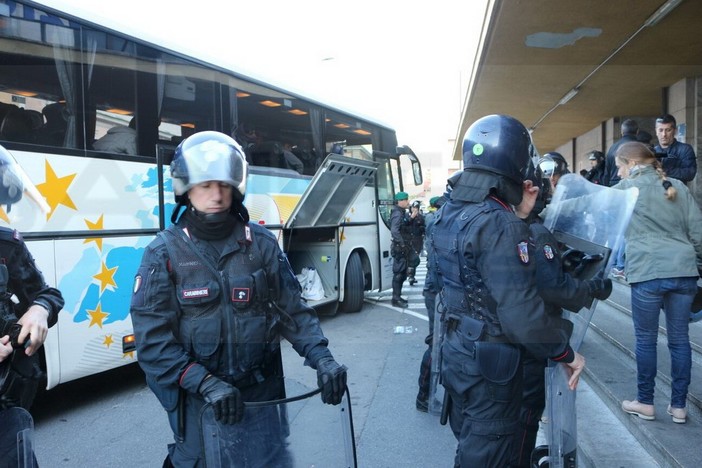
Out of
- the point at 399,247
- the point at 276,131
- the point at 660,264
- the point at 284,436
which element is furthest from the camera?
the point at 399,247

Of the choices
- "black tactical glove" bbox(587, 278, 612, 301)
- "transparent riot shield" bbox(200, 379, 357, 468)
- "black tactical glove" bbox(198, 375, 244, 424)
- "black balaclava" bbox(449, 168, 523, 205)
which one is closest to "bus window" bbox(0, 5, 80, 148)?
"black tactical glove" bbox(198, 375, 244, 424)

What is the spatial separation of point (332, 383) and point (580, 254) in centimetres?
119

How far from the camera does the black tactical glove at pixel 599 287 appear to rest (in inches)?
85.3

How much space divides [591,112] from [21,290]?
1499 cm

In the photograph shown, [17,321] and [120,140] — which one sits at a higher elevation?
[120,140]

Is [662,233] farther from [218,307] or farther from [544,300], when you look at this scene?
[218,307]

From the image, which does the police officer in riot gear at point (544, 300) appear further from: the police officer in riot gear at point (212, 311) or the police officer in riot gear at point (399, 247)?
the police officer in riot gear at point (399, 247)

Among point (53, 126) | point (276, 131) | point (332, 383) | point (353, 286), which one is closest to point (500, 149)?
point (332, 383)

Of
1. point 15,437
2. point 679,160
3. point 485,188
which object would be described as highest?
point 679,160

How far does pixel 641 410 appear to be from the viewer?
3.56 m

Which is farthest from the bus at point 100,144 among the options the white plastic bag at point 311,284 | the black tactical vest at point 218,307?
the white plastic bag at point 311,284

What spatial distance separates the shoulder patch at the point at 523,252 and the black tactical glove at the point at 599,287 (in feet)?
1.04

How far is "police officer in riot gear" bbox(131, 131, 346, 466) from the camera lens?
1.89 m

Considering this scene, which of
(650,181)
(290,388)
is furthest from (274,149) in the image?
(290,388)
